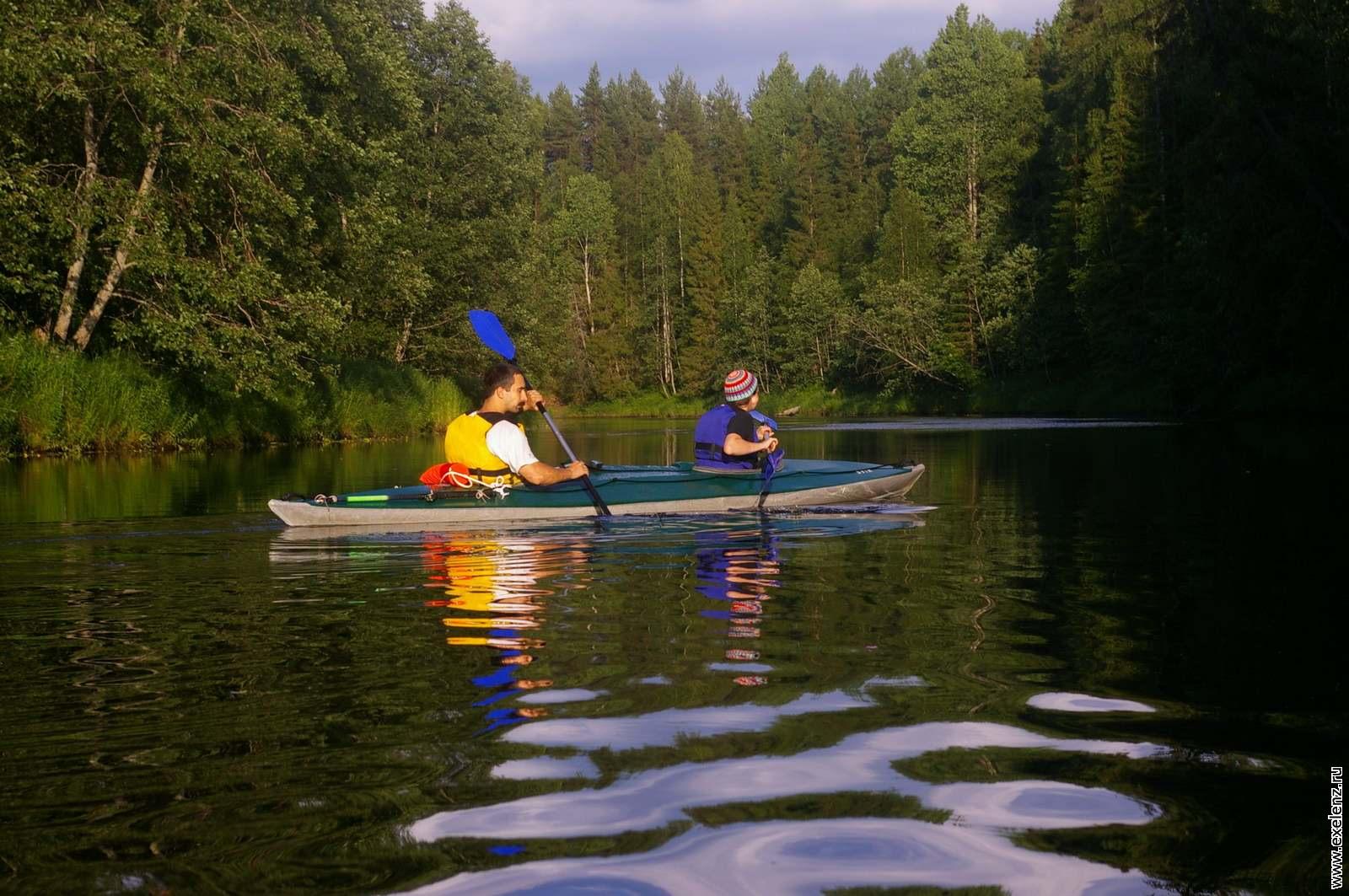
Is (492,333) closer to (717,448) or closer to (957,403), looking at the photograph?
(717,448)

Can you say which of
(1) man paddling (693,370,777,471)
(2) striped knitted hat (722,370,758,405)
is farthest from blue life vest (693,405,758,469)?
(2) striped knitted hat (722,370,758,405)

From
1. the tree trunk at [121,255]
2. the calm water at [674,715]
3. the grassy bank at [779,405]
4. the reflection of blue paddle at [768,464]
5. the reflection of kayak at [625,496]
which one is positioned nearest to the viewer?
the calm water at [674,715]

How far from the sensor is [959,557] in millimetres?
8062

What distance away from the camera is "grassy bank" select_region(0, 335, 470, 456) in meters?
18.2

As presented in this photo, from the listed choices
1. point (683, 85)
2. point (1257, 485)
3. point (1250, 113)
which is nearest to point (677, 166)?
point (683, 85)

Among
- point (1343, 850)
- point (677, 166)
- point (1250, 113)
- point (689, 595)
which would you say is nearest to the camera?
point (1343, 850)

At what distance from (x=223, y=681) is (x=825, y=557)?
437 centimetres

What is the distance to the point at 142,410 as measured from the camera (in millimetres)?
19953

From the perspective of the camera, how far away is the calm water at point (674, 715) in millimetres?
2828

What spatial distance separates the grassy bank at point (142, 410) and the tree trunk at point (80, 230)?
0.71m

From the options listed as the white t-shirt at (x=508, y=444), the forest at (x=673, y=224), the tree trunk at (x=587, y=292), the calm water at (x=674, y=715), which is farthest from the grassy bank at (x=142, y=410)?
the tree trunk at (x=587, y=292)

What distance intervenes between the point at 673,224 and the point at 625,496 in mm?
68304

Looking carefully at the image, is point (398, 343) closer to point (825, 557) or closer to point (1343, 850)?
point (825, 557)

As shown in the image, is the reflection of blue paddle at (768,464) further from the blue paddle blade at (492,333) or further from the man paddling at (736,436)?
the blue paddle blade at (492,333)
